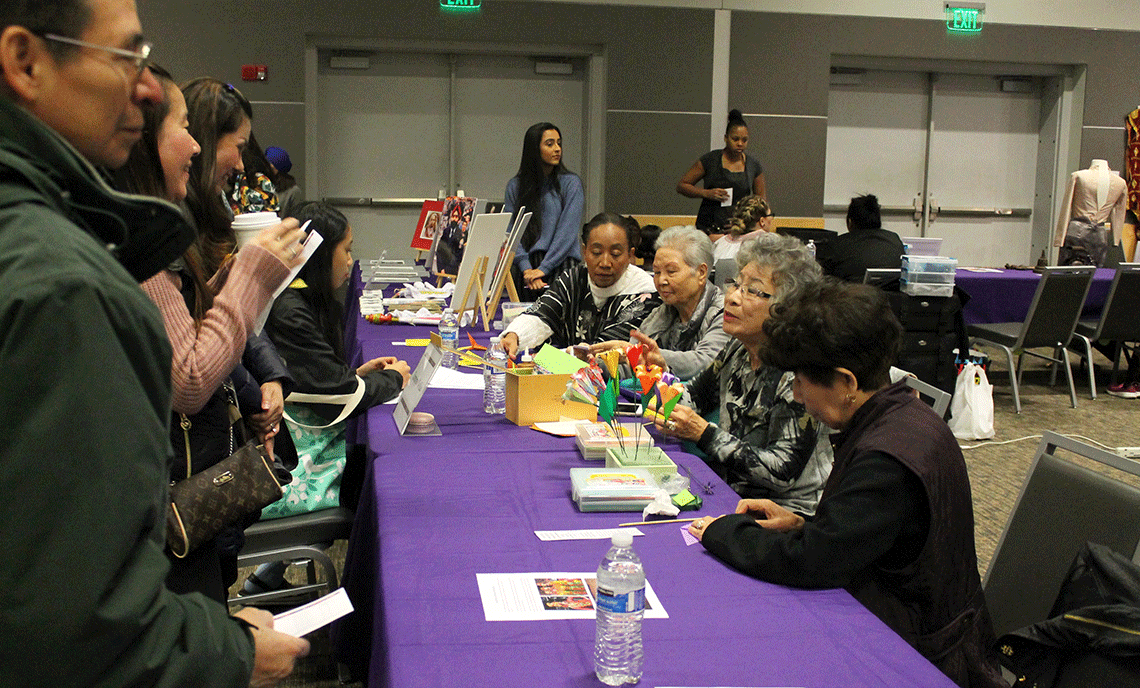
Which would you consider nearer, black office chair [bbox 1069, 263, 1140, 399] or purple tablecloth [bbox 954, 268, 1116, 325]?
black office chair [bbox 1069, 263, 1140, 399]

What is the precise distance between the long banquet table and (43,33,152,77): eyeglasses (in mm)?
844

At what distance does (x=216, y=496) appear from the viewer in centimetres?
169

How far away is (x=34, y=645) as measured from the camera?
0.78 m

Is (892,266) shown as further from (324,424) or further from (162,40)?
(162,40)

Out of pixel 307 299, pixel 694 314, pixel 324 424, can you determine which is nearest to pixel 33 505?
pixel 324 424

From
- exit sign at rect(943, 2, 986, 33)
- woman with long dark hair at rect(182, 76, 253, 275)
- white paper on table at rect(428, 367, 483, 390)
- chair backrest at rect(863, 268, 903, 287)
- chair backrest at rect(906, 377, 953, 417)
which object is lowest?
white paper on table at rect(428, 367, 483, 390)

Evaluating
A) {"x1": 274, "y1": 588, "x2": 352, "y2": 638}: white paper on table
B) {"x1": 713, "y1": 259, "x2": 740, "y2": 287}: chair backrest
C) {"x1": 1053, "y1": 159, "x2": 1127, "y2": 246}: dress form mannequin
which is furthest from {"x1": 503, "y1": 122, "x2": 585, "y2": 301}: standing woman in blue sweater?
{"x1": 1053, "y1": 159, "x2": 1127, "y2": 246}: dress form mannequin

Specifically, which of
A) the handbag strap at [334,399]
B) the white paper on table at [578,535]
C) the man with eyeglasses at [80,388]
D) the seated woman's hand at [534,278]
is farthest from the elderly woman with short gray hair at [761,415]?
the seated woman's hand at [534,278]

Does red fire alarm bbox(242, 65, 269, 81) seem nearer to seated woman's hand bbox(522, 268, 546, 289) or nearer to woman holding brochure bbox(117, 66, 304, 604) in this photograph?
seated woman's hand bbox(522, 268, 546, 289)

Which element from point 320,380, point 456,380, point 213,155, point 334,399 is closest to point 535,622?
point 213,155

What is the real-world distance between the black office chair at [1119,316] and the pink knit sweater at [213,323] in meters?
6.07

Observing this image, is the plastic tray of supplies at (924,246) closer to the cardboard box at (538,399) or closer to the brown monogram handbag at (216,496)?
the cardboard box at (538,399)

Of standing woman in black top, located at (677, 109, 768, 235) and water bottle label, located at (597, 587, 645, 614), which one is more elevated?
standing woman in black top, located at (677, 109, 768, 235)

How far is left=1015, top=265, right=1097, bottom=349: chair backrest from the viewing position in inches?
235
